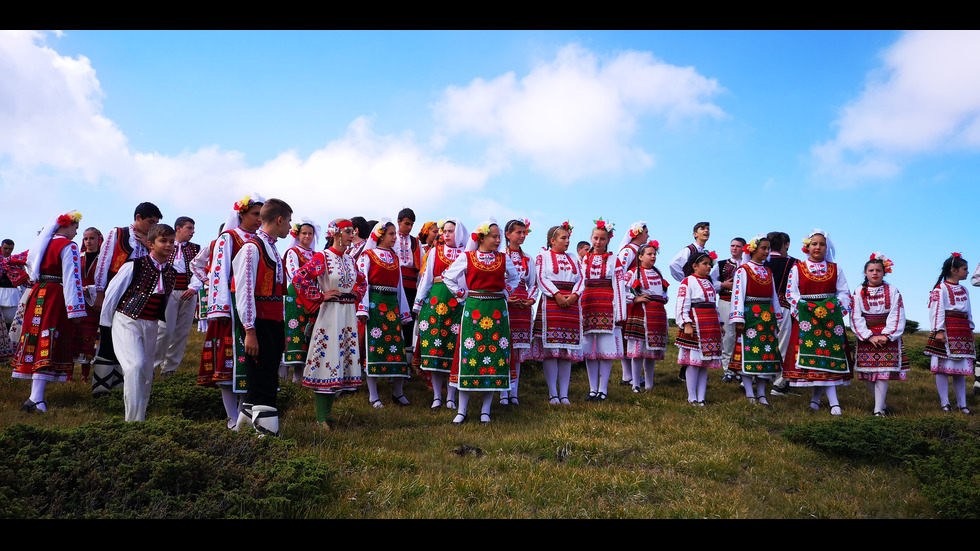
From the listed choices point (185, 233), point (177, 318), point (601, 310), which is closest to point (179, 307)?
point (177, 318)

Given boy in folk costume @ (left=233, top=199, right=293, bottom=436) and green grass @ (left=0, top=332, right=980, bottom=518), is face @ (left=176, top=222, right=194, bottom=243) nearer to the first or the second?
green grass @ (left=0, top=332, right=980, bottom=518)

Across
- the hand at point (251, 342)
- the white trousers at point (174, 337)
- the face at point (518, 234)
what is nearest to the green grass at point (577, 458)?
the hand at point (251, 342)

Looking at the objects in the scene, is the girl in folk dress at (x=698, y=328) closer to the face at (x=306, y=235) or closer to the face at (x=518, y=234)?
the face at (x=518, y=234)

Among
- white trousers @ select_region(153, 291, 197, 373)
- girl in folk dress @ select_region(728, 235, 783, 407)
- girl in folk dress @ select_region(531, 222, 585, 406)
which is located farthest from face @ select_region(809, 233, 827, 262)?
white trousers @ select_region(153, 291, 197, 373)

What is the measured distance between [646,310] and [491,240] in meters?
3.30

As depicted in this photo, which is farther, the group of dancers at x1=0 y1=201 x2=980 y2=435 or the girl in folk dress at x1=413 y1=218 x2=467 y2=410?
the girl in folk dress at x1=413 y1=218 x2=467 y2=410

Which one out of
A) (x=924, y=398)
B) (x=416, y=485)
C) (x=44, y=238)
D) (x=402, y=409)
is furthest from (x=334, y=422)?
(x=924, y=398)

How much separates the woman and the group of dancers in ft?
0.06

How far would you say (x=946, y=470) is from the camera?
16.1 ft

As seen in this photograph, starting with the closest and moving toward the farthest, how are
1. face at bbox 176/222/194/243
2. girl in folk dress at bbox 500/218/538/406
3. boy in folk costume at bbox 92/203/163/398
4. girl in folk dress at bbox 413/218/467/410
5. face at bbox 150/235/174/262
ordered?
face at bbox 150/235/174/262 < boy in folk costume at bbox 92/203/163/398 < girl in folk dress at bbox 413/218/467/410 < girl in folk dress at bbox 500/218/538/406 < face at bbox 176/222/194/243

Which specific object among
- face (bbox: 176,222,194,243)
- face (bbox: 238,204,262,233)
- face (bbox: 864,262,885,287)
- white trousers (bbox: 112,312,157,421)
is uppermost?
face (bbox: 176,222,194,243)

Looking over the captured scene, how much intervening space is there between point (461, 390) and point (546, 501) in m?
2.75

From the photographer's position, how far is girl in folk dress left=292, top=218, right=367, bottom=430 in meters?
6.41

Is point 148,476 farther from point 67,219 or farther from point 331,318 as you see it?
point 67,219
